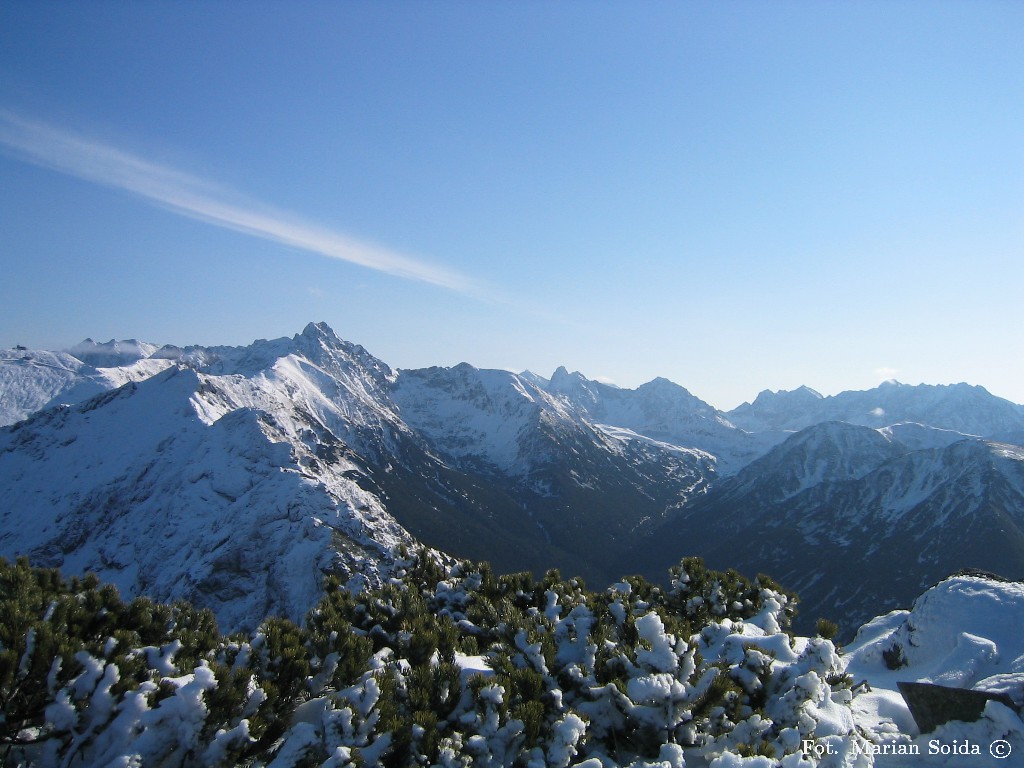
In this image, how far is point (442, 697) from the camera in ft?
36.2

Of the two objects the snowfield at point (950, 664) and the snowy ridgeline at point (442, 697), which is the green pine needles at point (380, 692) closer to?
the snowy ridgeline at point (442, 697)

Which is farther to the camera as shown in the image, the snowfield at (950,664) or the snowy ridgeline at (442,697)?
the snowfield at (950,664)

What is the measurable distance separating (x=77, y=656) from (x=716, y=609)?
59.4 ft

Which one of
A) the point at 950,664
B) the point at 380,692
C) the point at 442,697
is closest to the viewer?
the point at 380,692

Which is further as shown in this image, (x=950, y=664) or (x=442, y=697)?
(x=950, y=664)

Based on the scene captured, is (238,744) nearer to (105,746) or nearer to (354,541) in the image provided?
(105,746)

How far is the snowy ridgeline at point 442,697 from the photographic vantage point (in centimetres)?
956

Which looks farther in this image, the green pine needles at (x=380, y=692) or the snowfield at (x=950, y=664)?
the snowfield at (x=950, y=664)

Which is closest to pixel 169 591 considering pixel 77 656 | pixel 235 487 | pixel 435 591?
pixel 235 487

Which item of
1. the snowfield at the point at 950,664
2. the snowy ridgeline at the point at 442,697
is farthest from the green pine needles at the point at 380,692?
the snowfield at the point at 950,664

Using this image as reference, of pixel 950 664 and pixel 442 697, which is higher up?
pixel 950 664

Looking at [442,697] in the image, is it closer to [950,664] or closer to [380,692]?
[380,692]

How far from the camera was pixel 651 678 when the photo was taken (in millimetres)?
10273

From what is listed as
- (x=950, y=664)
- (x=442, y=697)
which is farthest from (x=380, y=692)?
(x=950, y=664)
